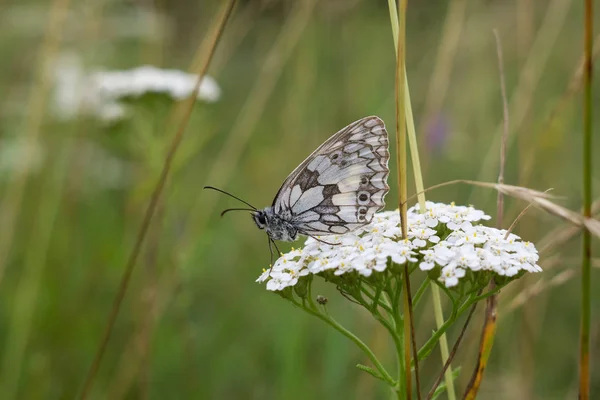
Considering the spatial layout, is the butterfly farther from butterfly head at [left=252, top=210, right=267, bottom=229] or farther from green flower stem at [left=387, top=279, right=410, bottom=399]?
green flower stem at [left=387, top=279, right=410, bottom=399]

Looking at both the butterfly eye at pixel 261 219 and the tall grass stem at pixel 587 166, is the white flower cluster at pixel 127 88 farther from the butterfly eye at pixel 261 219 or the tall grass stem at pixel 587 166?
the tall grass stem at pixel 587 166

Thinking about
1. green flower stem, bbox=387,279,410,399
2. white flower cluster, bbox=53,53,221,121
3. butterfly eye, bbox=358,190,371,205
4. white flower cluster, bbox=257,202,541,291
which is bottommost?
green flower stem, bbox=387,279,410,399

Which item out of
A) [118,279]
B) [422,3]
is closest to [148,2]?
[118,279]

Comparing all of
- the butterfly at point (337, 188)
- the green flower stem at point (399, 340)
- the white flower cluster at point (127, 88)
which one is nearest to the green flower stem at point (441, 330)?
the green flower stem at point (399, 340)

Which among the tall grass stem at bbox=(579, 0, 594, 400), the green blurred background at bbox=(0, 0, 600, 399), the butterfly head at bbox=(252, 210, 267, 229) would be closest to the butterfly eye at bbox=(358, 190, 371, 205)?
the butterfly head at bbox=(252, 210, 267, 229)

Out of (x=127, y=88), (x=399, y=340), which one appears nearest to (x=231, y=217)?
(x=127, y=88)

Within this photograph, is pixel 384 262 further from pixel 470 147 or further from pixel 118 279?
pixel 470 147
